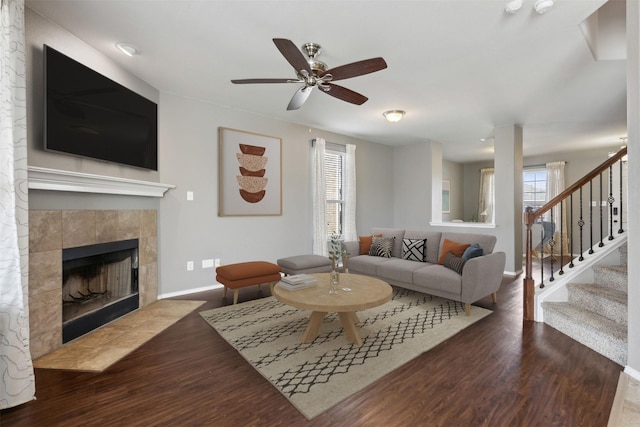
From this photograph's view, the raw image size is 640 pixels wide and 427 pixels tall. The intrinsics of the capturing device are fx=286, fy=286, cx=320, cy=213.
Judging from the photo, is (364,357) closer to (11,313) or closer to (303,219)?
(11,313)

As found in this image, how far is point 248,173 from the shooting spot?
4.43m

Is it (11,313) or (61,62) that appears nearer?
(11,313)

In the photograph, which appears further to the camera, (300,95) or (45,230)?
(300,95)

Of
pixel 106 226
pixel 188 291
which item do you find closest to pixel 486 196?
pixel 188 291

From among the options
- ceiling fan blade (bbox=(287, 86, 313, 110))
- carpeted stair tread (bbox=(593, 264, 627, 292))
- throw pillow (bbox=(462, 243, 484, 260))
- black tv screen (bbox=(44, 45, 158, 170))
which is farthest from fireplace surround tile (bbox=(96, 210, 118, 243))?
carpeted stair tread (bbox=(593, 264, 627, 292))

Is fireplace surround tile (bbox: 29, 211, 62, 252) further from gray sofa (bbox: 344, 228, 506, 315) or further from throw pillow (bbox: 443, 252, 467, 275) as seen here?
throw pillow (bbox: 443, 252, 467, 275)

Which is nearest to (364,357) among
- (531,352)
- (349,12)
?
(531,352)

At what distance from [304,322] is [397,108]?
3.22 m

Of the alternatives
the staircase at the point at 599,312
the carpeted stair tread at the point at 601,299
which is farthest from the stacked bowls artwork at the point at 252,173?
the carpeted stair tread at the point at 601,299

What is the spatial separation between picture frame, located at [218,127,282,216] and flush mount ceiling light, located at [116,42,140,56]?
149 centimetres

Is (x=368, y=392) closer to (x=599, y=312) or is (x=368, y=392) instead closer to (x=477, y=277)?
(x=477, y=277)

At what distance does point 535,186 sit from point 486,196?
1.24m

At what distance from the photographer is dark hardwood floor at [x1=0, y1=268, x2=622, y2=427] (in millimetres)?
1579

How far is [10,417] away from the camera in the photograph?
162cm
